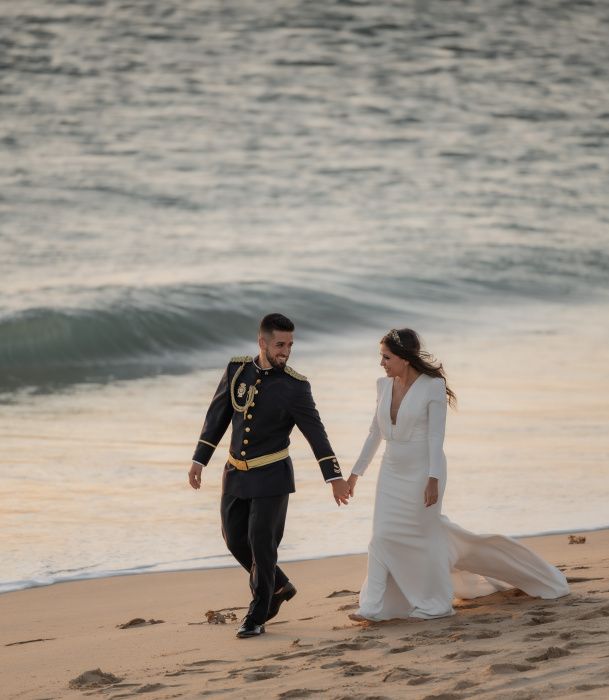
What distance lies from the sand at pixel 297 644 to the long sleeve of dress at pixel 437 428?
29.0 inches

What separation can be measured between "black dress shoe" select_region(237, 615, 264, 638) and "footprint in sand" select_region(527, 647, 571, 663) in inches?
60.4

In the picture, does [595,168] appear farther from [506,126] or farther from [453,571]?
[453,571]

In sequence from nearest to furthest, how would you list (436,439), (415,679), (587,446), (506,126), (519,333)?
(415,679)
(436,439)
(587,446)
(519,333)
(506,126)

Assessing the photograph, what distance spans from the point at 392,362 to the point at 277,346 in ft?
1.89

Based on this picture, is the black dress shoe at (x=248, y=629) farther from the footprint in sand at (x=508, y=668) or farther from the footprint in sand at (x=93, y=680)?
the footprint in sand at (x=508, y=668)

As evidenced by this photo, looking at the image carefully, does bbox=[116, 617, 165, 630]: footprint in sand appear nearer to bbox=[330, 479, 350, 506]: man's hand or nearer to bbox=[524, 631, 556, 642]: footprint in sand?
bbox=[330, 479, 350, 506]: man's hand

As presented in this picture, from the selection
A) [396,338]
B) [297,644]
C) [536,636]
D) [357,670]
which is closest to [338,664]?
[357,670]

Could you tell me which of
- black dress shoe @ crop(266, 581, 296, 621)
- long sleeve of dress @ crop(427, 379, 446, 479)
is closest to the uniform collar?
long sleeve of dress @ crop(427, 379, 446, 479)

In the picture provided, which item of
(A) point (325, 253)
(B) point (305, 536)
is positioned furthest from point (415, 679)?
(A) point (325, 253)

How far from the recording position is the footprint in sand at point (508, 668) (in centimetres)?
539

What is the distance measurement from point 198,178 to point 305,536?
2630cm

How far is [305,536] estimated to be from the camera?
9.04m

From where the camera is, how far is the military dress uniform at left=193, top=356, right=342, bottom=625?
261 inches

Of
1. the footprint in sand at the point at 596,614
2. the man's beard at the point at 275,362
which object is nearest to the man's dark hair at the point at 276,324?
the man's beard at the point at 275,362
